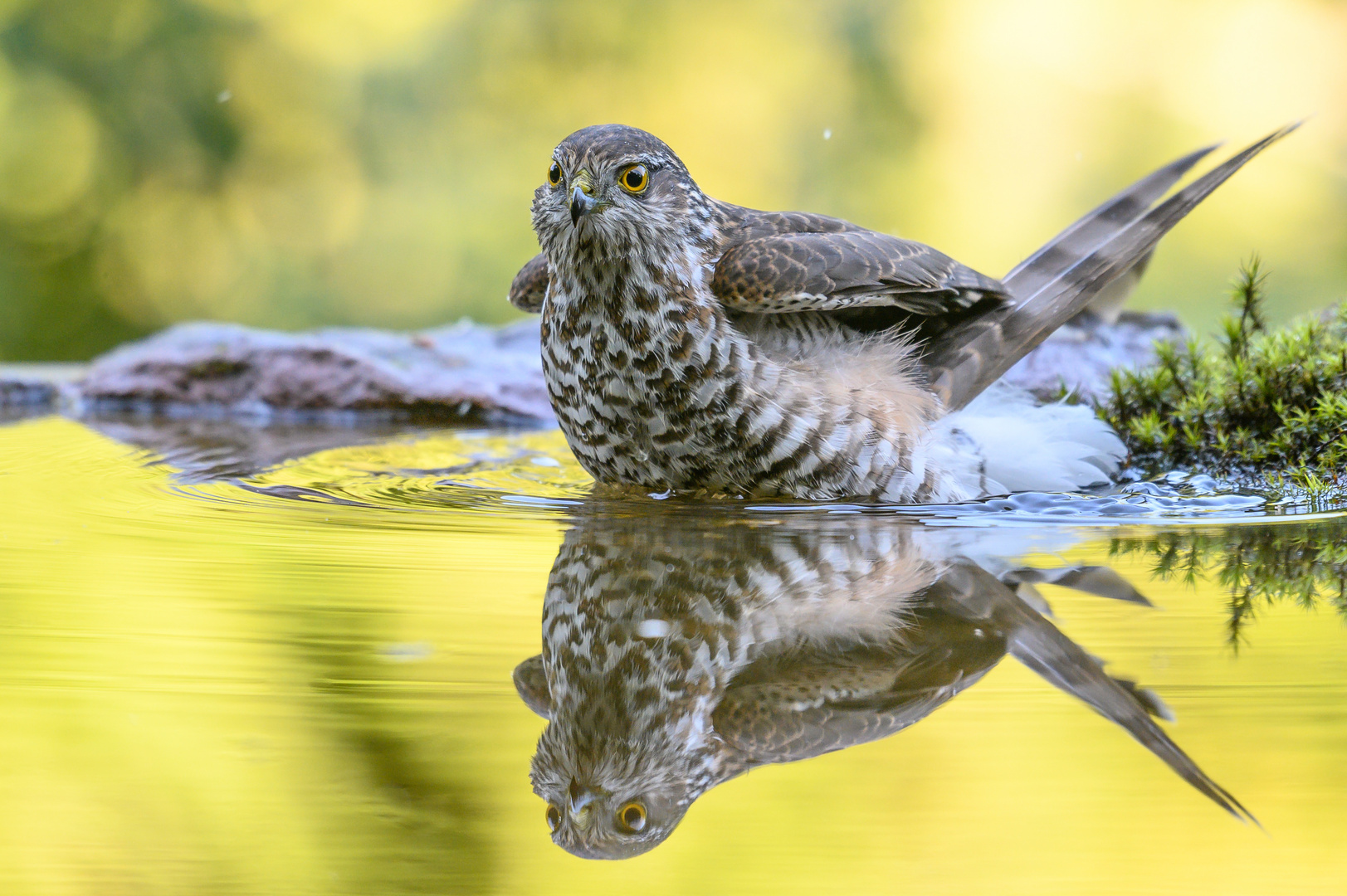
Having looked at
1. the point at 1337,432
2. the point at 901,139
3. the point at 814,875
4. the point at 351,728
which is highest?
the point at 901,139

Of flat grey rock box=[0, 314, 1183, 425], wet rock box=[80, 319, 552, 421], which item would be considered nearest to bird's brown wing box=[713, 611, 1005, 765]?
flat grey rock box=[0, 314, 1183, 425]

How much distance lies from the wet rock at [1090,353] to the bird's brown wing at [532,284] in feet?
5.49

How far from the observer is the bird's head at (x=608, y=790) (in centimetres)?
143

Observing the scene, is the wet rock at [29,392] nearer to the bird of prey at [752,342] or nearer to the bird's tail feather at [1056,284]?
the bird of prey at [752,342]

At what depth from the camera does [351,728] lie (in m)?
1.63

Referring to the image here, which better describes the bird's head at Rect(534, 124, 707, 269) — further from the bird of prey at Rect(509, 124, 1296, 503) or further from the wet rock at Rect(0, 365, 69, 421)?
the wet rock at Rect(0, 365, 69, 421)

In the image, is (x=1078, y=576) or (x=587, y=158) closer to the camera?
(x=1078, y=576)

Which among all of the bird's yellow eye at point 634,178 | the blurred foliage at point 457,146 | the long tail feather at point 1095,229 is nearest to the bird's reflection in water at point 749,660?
the bird's yellow eye at point 634,178

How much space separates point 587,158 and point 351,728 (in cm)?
205

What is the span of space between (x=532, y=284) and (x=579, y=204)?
32.9 inches

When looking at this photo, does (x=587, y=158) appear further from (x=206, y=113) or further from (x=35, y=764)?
(x=206, y=113)

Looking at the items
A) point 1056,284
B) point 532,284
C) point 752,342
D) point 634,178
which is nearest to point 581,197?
point 634,178

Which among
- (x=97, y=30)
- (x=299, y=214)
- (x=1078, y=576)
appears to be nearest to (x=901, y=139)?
(x=299, y=214)

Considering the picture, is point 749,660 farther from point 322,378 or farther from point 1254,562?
point 322,378
